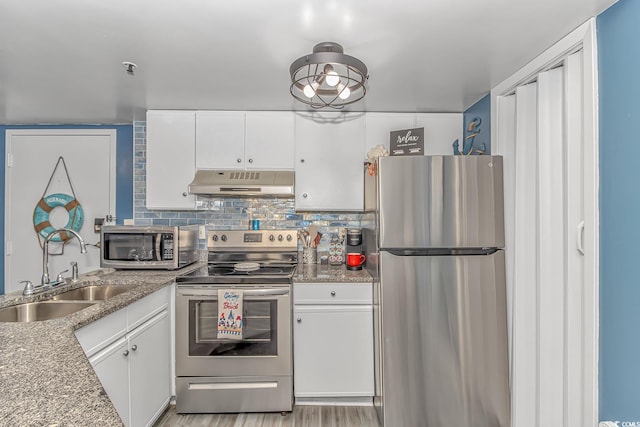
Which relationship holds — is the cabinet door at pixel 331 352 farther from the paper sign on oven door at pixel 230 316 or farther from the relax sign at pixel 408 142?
the relax sign at pixel 408 142

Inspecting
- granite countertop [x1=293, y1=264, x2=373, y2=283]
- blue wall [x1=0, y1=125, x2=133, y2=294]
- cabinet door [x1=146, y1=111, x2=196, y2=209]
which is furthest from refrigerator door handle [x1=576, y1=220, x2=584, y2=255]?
blue wall [x1=0, y1=125, x2=133, y2=294]

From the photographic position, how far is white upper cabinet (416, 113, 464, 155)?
277cm

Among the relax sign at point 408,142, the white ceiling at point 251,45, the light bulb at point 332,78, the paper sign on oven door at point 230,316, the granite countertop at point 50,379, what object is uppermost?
the white ceiling at point 251,45

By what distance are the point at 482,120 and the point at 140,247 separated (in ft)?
8.70

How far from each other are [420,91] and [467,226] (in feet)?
3.22

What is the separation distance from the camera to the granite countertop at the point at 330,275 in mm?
2348

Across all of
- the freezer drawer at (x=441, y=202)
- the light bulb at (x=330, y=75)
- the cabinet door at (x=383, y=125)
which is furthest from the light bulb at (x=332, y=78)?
the cabinet door at (x=383, y=125)

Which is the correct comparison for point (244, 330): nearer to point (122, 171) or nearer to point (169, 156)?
point (169, 156)

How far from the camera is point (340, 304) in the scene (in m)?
2.35

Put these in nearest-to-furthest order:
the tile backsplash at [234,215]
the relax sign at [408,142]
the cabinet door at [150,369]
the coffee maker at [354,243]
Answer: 1. the cabinet door at [150,369]
2. the relax sign at [408,142]
3. the coffee maker at [354,243]
4. the tile backsplash at [234,215]

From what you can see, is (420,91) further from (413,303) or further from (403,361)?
(403,361)

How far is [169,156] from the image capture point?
273 centimetres

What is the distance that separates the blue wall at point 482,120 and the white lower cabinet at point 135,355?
242 cm

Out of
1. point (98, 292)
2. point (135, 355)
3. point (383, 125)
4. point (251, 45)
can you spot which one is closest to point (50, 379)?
point (135, 355)
